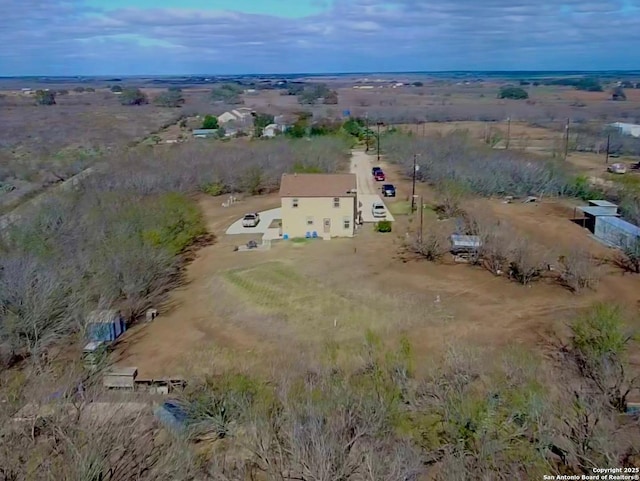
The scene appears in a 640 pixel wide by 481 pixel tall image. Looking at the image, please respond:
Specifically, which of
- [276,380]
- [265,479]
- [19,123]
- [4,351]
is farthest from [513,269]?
[19,123]

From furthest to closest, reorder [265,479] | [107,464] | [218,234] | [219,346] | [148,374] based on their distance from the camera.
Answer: [218,234] → [219,346] → [148,374] → [265,479] → [107,464]

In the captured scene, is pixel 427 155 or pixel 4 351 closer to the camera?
pixel 4 351

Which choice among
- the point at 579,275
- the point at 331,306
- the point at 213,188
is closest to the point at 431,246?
the point at 579,275

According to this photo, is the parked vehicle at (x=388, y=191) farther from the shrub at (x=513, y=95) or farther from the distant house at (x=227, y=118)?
the shrub at (x=513, y=95)

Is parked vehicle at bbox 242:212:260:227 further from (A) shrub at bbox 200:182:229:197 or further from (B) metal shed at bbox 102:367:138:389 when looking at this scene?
(B) metal shed at bbox 102:367:138:389

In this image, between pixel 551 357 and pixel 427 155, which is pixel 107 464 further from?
pixel 427 155
